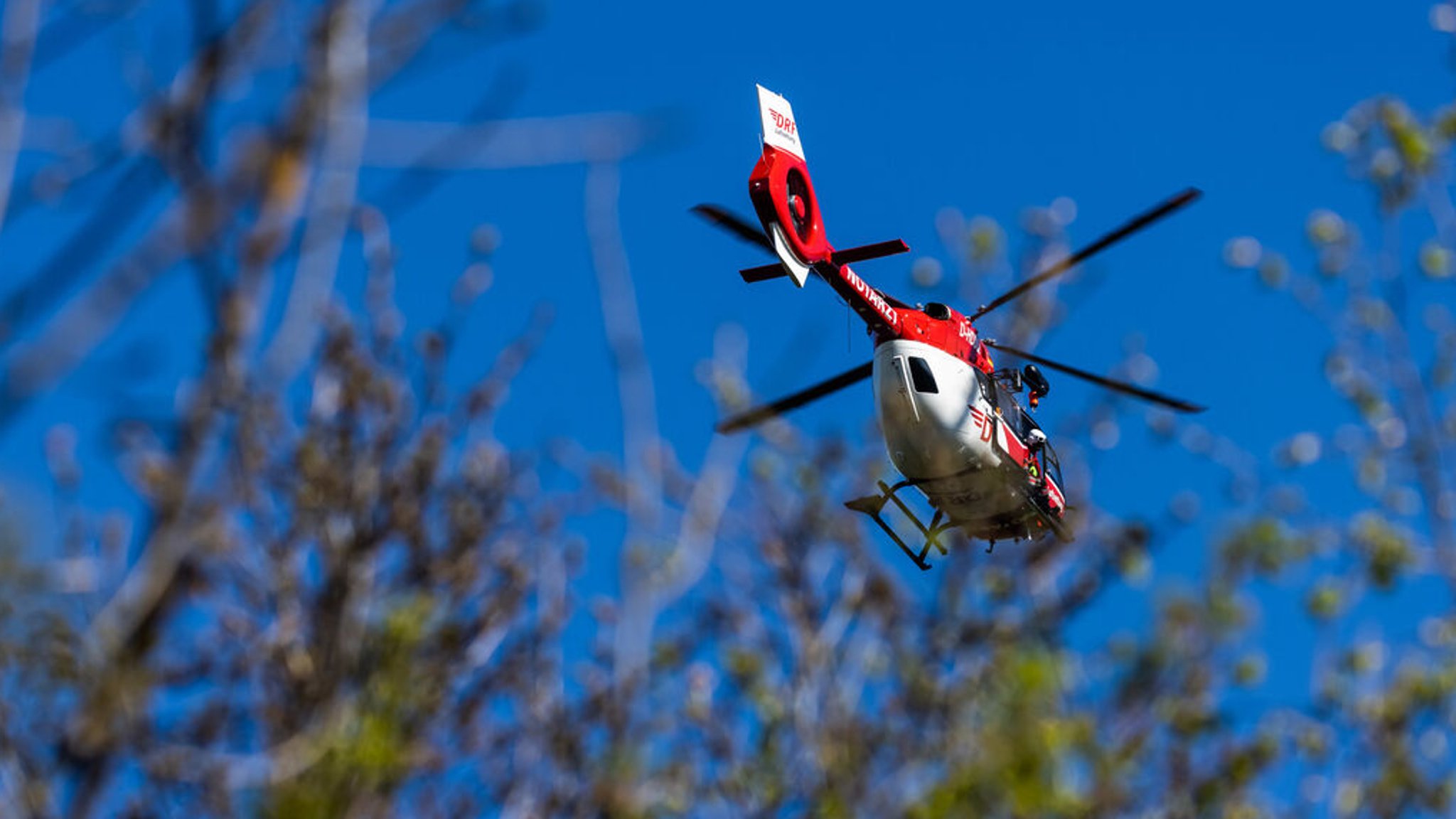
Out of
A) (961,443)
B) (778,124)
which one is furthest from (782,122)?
(961,443)

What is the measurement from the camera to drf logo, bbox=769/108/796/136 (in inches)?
468

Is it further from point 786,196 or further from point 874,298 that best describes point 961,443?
point 786,196

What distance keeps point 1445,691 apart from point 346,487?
20.2 ft

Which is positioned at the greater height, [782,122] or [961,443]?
[782,122]

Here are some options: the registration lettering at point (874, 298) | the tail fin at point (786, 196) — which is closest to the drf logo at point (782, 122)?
the tail fin at point (786, 196)

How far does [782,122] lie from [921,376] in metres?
2.09

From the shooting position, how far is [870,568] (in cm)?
1260

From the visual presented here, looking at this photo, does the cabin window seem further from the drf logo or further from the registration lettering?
the drf logo

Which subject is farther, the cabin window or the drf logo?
the drf logo

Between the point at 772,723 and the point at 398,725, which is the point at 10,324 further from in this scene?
the point at 772,723

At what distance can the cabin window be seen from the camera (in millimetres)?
11625

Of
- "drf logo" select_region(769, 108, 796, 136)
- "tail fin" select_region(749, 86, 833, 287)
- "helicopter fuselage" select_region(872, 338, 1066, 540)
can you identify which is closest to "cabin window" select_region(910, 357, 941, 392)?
"helicopter fuselage" select_region(872, 338, 1066, 540)

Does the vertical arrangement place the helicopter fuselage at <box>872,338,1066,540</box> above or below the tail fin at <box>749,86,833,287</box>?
below

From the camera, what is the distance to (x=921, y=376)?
11.6m
